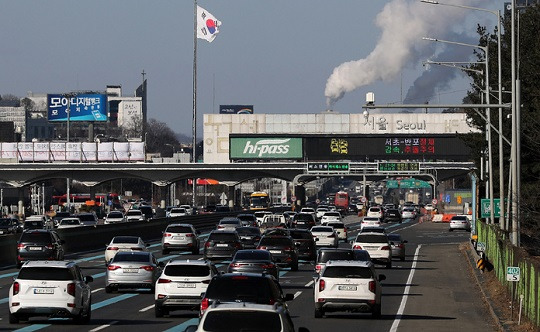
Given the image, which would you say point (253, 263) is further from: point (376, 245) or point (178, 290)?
point (376, 245)

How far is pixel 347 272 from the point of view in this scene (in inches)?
1246

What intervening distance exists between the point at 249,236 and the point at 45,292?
115 ft

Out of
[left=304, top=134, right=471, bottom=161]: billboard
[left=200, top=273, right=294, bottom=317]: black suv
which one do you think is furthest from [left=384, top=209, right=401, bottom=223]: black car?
[left=200, top=273, right=294, bottom=317]: black suv

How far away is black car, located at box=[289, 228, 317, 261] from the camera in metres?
57.6

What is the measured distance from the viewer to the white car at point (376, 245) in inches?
2158

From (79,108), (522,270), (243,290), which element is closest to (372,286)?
(522,270)

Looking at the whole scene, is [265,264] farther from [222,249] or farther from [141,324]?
[222,249]

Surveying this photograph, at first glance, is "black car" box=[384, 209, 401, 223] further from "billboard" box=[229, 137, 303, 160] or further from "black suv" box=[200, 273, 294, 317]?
"black suv" box=[200, 273, 294, 317]

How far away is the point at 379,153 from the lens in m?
140

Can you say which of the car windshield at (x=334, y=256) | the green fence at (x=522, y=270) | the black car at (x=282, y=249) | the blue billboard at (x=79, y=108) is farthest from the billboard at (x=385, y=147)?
the car windshield at (x=334, y=256)

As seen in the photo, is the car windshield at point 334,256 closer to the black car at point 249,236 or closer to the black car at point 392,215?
the black car at point 249,236

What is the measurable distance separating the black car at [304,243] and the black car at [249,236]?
169 inches

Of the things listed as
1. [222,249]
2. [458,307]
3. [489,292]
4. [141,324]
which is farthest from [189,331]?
[222,249]

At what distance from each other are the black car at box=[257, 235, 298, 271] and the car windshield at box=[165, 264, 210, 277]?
18988 millimetres
